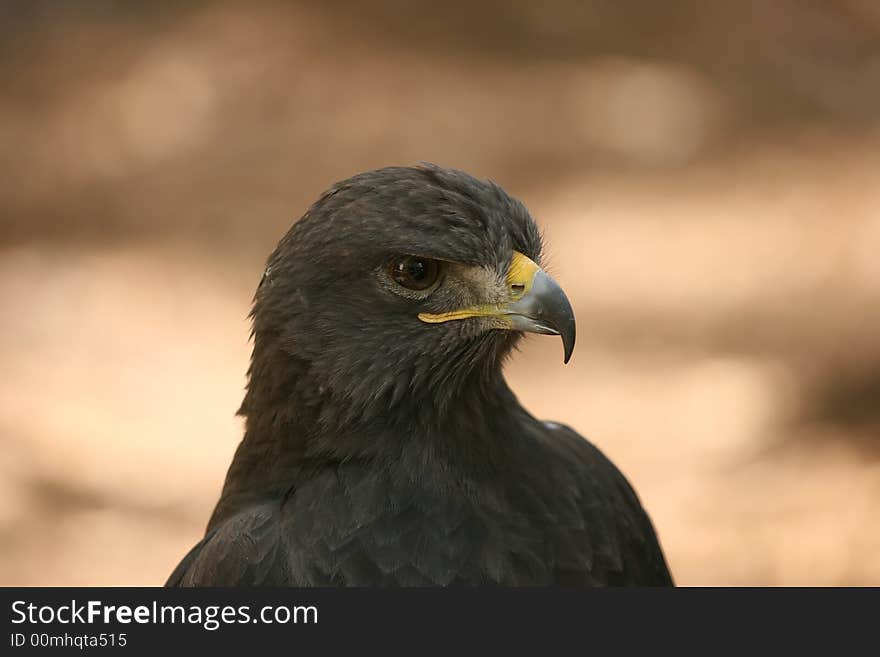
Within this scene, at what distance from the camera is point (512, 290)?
4.00 meters

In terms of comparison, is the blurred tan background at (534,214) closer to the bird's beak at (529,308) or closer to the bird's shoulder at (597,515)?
the bird's shoulder at (597,515)

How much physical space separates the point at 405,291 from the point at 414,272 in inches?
2.5

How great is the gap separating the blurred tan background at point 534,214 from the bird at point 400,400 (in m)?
3.40

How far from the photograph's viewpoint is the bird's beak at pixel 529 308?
3934 mm

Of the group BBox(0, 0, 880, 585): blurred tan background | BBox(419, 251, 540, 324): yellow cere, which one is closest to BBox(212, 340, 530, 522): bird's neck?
BBox(419, 251, 540, 324): yellow cere

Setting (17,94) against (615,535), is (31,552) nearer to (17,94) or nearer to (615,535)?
(17,94)

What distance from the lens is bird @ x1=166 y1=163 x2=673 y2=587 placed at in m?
3.96

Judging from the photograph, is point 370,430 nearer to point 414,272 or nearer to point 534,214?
point 414,272

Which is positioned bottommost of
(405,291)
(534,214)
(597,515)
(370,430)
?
(597,515)

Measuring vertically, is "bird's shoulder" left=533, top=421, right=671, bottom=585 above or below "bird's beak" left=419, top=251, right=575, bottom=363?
below

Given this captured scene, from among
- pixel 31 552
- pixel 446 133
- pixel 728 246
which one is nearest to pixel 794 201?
pixel 728 246

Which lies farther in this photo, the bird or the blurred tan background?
the blurred tan background

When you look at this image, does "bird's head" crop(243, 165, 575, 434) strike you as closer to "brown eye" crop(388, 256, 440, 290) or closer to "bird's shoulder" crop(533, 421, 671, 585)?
"brown eye" crop(388, 256, 440, 290)

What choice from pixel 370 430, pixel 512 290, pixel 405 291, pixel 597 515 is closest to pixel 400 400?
pixel 370 430
